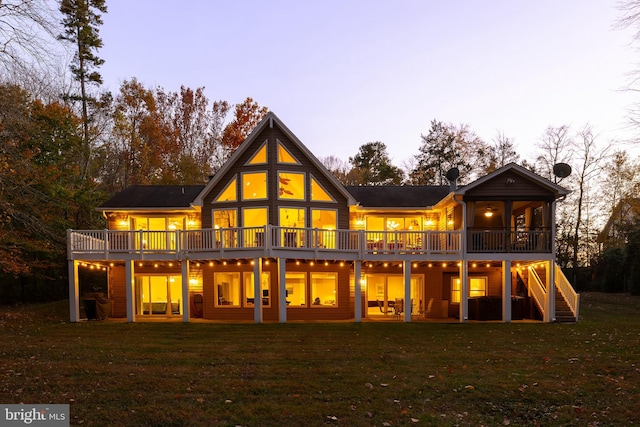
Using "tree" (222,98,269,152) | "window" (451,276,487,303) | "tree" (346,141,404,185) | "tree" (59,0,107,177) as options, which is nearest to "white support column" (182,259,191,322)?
"window" (451,276,487,303)

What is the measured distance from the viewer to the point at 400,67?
Answer: 177 meters

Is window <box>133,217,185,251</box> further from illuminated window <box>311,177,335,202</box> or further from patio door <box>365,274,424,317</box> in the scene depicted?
patio door <box>365,274,424,317</box>

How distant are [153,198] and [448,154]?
29060 millimetres

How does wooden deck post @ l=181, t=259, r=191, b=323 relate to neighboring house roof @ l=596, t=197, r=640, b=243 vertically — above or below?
below

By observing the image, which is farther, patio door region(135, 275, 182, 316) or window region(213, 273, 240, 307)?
patio door region(135, 275, 182, 316)

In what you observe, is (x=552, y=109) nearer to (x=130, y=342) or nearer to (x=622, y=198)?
(x=622, y=198)

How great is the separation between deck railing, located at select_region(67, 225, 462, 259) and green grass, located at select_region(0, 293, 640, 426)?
3909 mm

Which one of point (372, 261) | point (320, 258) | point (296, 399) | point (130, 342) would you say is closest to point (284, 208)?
point (320, 258)

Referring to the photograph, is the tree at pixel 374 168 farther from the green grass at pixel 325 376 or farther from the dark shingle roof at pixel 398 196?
the green grass at pixel 325 376

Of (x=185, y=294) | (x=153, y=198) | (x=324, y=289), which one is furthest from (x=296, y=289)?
(x=153, y=198)

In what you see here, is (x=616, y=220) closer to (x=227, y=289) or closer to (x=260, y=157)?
(x=260, y=157)

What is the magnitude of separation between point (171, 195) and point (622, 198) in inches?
1369

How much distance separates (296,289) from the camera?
20406 mm

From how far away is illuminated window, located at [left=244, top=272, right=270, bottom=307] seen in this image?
20.1 meters
